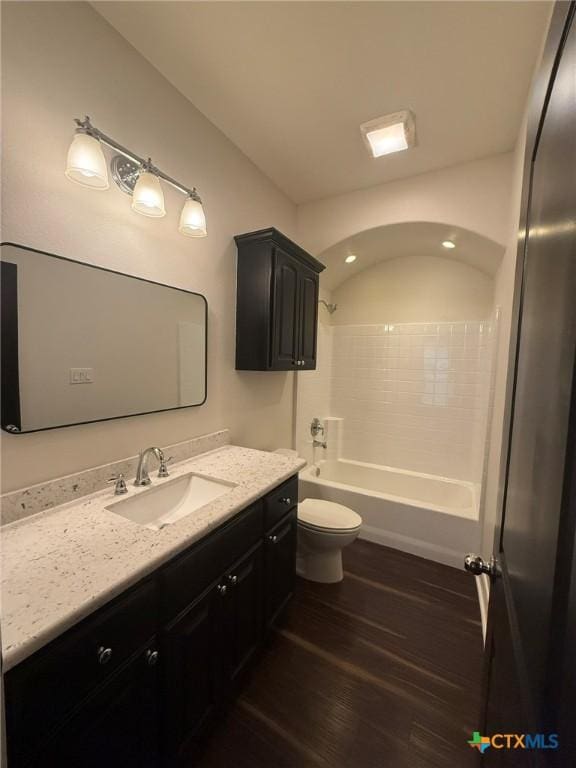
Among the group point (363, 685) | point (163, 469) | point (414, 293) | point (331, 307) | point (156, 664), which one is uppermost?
point (414, 293)

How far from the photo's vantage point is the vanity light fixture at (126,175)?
1.08 metres

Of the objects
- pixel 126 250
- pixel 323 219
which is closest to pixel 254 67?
pixel 126 250

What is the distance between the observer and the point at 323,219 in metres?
2.56

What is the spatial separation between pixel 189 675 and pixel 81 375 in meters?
1.13

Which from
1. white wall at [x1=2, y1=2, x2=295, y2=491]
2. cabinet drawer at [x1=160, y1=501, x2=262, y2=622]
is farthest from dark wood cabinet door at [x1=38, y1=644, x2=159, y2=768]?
white wall at [x1=2, y1=2, x2=295, y2=491]

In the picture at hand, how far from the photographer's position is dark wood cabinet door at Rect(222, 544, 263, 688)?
1.24 m

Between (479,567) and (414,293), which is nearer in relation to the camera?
(479,567)

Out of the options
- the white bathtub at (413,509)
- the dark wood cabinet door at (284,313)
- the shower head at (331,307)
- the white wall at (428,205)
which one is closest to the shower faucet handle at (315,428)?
the white bathtub at (413,509)

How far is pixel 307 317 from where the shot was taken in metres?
2.36

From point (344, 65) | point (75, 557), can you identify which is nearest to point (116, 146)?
point (344, 65)

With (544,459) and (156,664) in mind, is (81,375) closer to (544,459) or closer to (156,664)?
(156,664)

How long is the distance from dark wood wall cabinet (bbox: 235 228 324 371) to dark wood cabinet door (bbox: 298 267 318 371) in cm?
7

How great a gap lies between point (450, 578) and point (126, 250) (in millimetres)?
2727

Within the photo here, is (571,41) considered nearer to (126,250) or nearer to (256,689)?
(126,250)
